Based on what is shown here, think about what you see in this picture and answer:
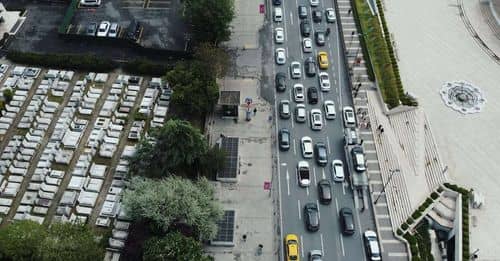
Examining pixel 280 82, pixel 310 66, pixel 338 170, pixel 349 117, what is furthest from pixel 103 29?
pixel 338 170

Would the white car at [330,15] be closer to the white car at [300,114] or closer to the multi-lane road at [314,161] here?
the multi-lane road at [314,161]

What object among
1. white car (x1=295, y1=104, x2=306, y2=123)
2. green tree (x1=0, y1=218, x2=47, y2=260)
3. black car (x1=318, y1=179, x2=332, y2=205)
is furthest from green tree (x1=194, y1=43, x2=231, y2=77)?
green tree (x1=0, y1=218, x2=47, y2=260)

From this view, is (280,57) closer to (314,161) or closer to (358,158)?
(314,161)

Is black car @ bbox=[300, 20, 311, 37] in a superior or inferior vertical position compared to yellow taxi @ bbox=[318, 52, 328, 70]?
superior

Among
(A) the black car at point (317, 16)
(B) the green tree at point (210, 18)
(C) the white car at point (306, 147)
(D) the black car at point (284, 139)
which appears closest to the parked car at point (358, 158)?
(C) the white car at point (306, 147)

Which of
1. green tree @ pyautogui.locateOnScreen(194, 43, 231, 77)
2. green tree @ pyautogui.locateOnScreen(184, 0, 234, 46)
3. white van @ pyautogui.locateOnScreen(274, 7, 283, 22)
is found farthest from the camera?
white van @ pyautogui.locateOnScreen(274, 7, 283, 22)

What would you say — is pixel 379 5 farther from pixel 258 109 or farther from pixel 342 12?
pixel 258 109

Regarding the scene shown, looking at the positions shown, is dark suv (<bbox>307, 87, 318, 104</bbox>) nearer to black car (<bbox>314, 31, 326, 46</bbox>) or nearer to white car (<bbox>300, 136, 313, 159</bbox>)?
white car (<bbox>300, 136, 313, 159</bbox>)
